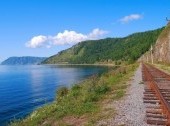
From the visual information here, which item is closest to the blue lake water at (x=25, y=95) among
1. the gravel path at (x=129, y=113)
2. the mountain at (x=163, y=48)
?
the gravel path at (x=129, y=113)

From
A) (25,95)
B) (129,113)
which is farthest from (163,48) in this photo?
(129,113)

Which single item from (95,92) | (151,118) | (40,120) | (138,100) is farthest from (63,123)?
(95,92)

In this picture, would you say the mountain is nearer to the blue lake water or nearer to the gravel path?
the blue lake water

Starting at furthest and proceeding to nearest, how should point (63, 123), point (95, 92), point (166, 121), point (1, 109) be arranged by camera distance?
point (1, 109) → point (95, 92) → point (63, 123) → point (166, 121)

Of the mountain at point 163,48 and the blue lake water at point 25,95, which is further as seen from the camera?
the mountain at point 163,48

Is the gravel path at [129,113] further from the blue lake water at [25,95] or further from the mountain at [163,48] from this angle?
the mountain at [163,48]

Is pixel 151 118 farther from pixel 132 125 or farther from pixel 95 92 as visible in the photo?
pixel 95 92

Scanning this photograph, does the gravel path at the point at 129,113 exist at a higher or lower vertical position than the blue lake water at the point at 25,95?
higher

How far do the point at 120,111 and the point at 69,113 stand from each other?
106 inches

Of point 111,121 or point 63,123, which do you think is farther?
point 63,123

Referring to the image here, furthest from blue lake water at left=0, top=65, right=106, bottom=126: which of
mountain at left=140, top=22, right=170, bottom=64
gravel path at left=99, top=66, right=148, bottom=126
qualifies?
mountain at left=140, top=22, right=170, bottom=64

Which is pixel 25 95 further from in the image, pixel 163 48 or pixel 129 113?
pixel 163 48

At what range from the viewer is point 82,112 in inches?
614

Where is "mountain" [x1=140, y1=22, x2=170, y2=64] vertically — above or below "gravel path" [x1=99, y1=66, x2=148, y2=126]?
above
